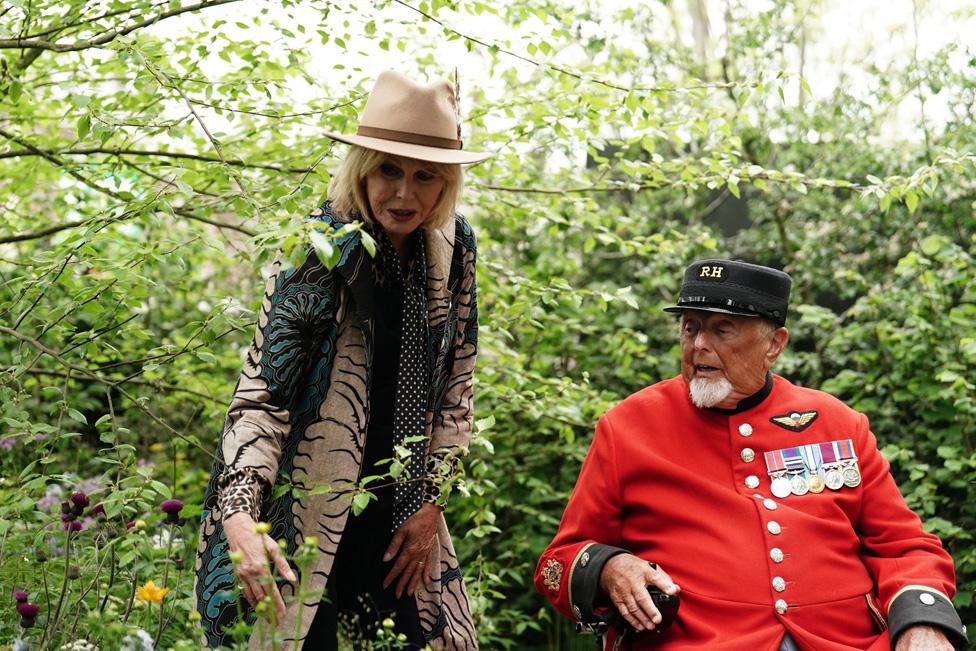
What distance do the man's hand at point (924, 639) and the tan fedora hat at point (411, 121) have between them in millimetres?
1481

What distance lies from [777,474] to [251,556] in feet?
4.59

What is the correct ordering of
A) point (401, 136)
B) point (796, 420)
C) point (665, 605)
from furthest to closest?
1. point (796, 420)
2. point (665, 605)
3. point (401, 136)

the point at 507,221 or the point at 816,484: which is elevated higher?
the point at 507,221

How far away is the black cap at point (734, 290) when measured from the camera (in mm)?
2633

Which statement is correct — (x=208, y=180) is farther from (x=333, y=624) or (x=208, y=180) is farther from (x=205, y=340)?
(x=333, y=624)

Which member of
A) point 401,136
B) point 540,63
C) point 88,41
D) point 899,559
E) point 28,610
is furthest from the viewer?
point 540,63

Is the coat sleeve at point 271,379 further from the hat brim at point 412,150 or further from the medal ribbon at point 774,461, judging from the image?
the medal ribbon at point 774,461

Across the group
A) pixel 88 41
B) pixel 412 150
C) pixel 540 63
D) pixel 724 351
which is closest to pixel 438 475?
pixel 412 150

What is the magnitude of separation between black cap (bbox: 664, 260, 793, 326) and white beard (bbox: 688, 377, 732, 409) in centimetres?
19

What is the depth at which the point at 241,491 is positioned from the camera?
6.64ft

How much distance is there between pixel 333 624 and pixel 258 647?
20cm

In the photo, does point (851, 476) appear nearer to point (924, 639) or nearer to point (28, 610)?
point (924, 639)

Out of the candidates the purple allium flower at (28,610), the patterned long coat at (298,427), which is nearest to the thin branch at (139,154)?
the patterned long coat at (298,427)

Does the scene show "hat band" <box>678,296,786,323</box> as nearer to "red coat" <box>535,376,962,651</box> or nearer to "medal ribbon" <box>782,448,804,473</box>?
"red coat" <box>535,376,962,651</box>
